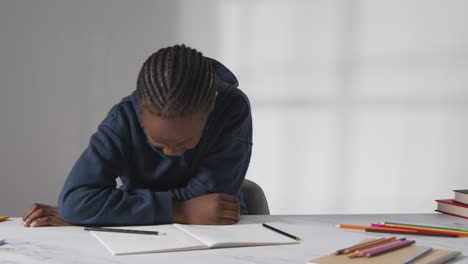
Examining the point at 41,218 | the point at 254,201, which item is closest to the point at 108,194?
the point at 41,218

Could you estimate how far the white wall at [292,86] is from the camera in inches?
119

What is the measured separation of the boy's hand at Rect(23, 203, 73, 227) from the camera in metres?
1.35

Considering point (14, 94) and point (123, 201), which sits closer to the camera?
point (123, 201)

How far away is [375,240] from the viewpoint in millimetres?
1179

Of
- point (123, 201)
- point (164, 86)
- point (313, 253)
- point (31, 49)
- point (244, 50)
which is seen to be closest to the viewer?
point (313, 253)

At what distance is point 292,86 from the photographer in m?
3.26

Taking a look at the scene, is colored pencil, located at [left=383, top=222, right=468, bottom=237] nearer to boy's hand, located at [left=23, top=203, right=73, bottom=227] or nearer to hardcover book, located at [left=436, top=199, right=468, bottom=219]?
hardcover book, located at [left=436, top=199, right=468, bottom=219]

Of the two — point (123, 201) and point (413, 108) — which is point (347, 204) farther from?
point (123, 201)

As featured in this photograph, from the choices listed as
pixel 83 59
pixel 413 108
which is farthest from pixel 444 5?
pixel 83 59

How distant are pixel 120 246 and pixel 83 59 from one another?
204 centimetres

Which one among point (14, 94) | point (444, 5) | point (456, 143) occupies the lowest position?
point (456, 143)

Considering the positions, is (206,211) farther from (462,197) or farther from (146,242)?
(462,197)

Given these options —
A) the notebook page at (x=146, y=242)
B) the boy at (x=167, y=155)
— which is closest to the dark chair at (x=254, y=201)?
A: the boy at (x=167, y=155)

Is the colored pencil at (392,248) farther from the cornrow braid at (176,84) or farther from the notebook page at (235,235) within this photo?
the cornrow braid at (176,84)
